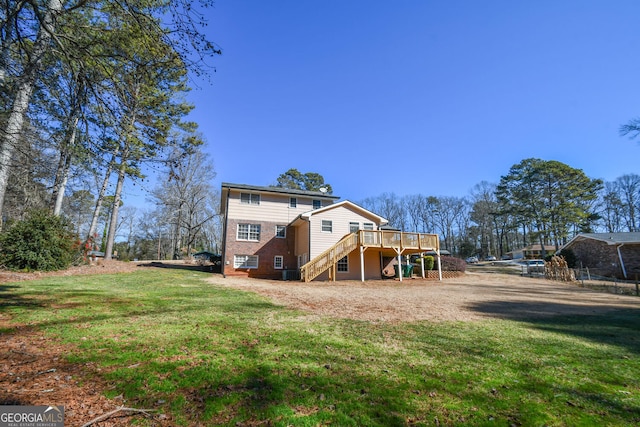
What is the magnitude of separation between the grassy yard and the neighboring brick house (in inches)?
956

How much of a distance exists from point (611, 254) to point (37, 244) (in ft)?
138

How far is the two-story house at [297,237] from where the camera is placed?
21.2 metres

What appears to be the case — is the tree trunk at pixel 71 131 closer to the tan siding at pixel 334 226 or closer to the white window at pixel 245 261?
the tan siding at pixel 334 226

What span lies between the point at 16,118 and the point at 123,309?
475 centimetres

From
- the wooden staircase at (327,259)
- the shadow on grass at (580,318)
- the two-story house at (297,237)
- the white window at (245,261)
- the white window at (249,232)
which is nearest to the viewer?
the shadow on grass at (580,318)

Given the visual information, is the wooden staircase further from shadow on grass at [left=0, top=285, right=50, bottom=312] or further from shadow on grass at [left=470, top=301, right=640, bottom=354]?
shadow on grass at [left=0, top=285, right=50, bottom=312]

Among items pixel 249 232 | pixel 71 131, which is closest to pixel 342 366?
pixel 71 131

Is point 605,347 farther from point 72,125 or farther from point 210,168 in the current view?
point 210,168

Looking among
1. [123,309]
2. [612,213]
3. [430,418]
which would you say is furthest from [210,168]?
[612,213]

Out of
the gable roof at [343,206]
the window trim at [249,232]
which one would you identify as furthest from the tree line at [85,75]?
the window trim at [249,232]

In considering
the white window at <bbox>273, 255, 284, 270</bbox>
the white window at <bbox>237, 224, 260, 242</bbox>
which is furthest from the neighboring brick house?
the white window at <bbox>237, 224, 260, 242</bbox>

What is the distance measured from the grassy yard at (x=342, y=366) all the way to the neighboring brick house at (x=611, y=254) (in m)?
24.3

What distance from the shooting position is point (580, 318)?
9.11m

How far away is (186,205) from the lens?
115ft
